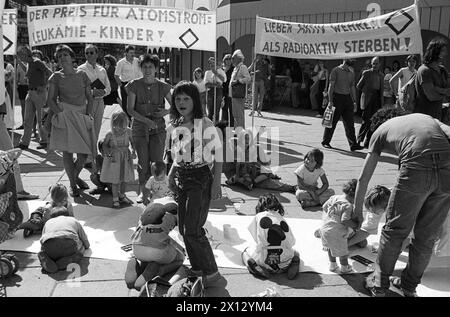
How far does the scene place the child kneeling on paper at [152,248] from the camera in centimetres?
370

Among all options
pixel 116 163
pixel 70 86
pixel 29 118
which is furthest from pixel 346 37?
pixel 29 118

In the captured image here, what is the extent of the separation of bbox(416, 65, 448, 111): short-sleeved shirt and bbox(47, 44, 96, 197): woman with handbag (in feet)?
13.5

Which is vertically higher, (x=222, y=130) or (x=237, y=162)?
(x=222, y=130)

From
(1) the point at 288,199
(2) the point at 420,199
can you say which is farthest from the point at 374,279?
(1) the point at 288,199

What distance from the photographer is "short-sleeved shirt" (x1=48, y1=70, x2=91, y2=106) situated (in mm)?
5809

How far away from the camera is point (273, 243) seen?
3.82 metres

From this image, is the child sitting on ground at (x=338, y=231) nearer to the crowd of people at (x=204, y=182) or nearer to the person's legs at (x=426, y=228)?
the crowd of people at (x=204, y=182)

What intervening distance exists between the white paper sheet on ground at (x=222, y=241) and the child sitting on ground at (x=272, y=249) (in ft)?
0.65

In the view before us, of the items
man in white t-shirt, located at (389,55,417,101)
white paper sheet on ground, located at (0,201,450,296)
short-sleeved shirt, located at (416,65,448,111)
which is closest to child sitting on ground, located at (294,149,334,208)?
white paper sheet on ground, located at (0,201,450,296)

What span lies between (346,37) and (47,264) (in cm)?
565

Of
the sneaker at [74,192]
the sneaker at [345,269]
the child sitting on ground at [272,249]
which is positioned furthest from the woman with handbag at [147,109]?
the sneaker at [345,269]
